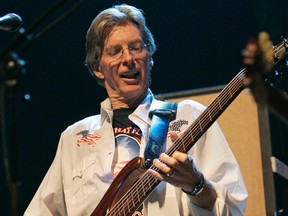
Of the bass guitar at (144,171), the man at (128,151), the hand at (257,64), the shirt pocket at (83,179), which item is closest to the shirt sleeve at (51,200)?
the man at (128,151)

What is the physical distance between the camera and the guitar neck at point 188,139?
7.53ft

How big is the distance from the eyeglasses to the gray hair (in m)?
0.07

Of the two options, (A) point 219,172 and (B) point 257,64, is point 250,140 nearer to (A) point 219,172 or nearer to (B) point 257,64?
(A) point 219,172

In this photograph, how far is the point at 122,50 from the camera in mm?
2691

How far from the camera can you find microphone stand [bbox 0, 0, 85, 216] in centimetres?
160

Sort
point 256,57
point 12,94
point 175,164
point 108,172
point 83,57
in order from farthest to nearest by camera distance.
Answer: point 83,57 < point 108,172 < point 175,164 < point 12,94 < point 256,57

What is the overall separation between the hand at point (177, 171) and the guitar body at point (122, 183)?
15 centimetres

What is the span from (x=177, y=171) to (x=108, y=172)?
0.40m

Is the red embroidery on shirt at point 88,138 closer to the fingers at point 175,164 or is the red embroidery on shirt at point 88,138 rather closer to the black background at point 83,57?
the fingers at point 175,164

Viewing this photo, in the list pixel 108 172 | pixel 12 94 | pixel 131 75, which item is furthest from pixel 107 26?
pixel 12 94

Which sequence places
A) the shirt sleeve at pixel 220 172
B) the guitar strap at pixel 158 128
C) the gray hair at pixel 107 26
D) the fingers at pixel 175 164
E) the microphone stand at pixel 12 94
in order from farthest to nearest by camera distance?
the gray hair at pixel 107 26
the guitar strap at pixel 158 128
the shirt sleeve at pixel 220 172
the fingers at pixel 175 164
the microphone stand at pixel 12 94

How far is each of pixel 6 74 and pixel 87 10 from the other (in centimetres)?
201

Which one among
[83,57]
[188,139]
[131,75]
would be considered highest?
[83,57]

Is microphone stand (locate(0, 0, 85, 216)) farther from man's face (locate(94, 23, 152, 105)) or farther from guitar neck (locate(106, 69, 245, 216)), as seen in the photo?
man's face (locate(94, 23, 152, 105))
